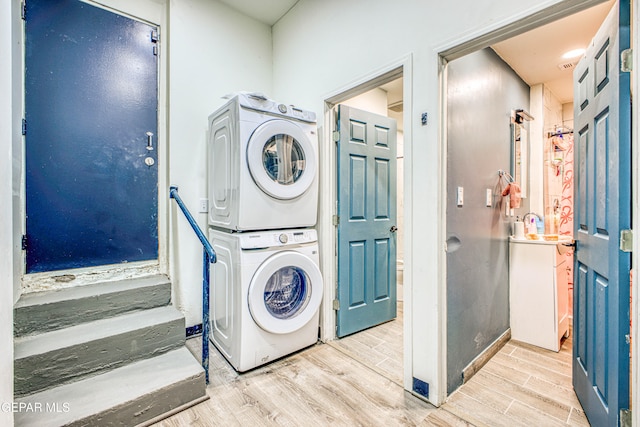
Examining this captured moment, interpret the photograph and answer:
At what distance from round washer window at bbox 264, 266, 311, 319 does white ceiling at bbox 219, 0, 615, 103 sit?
2327 mm

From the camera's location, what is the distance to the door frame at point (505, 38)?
1.12m

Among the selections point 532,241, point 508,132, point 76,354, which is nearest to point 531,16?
point 508,132

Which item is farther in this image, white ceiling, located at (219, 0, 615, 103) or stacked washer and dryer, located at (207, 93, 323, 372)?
white ceiling, located at (219, 0, 615, 103)

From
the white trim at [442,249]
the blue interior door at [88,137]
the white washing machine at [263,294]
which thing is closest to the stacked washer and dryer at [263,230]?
the white washing machine at [263,294]

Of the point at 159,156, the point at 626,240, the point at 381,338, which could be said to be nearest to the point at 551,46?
the point at 626,240

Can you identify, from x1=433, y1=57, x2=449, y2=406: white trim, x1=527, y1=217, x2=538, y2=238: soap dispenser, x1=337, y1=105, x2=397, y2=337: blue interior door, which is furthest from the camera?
x1=527, y1=217, x2=538, y2=238: soap dispenser

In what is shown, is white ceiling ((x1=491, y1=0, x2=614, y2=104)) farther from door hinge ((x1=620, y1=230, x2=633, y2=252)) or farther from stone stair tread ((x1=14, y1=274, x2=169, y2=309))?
stone stair tread ((x1=14, y1=274, x2=169, y2=309))

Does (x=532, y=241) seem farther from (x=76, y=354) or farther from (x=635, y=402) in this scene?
(x=76, y=354)

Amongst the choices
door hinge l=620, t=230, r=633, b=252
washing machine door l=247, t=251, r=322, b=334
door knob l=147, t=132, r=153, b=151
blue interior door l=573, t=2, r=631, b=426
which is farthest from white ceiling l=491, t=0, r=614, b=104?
door knob l=147, t=132, r=153, b=151

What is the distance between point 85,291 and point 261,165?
1.42 metres

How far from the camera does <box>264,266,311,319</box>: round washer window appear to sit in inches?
83.1

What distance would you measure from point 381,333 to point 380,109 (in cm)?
234

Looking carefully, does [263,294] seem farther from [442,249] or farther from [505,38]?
[505,38]

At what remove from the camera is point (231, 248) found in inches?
79.8
